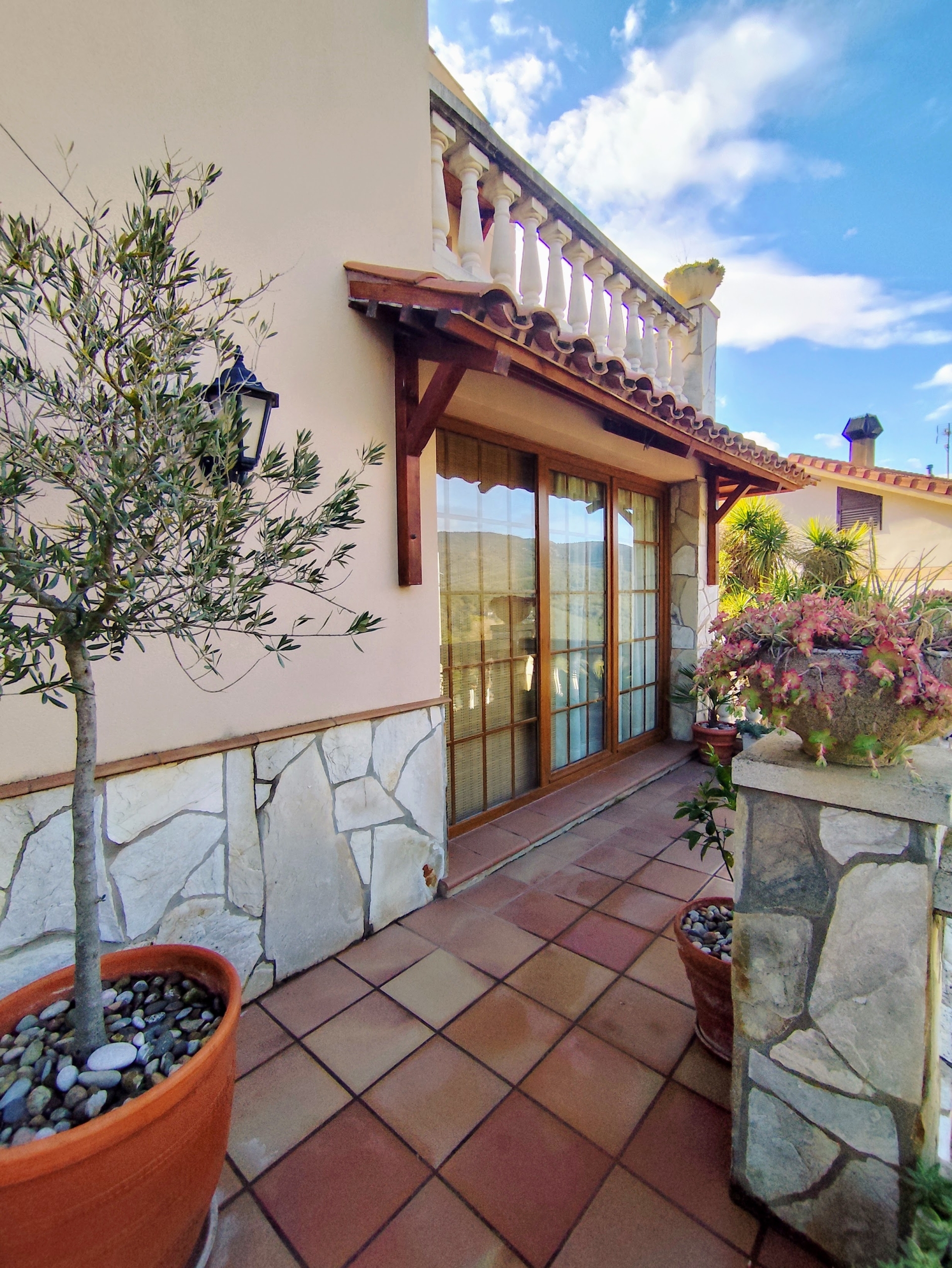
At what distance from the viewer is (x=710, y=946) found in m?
1.77

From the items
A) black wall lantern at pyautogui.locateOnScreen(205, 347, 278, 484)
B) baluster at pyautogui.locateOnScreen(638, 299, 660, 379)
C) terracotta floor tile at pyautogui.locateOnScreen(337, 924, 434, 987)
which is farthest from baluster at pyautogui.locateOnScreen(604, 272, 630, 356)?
terracotta floor tile at pyautogui.locateOnScreen(337, 924, 434, 987)

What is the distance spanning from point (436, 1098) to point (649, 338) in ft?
15.0

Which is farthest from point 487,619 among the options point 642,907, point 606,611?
point 642,907

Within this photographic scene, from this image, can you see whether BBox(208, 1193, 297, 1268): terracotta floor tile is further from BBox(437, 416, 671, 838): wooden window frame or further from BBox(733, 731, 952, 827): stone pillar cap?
BBox(437, 416, 671, 838): wooden window frame

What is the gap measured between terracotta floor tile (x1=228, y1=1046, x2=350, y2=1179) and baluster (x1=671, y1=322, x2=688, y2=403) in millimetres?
4830

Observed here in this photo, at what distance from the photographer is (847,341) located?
17516mm

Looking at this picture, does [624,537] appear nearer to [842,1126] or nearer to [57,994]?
[842,1126]

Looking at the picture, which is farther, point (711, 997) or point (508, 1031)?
point (508, 1031)

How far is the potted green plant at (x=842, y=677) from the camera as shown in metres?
1.03

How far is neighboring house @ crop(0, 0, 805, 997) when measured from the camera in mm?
1596

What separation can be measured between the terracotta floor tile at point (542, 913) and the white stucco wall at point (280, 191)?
113cm

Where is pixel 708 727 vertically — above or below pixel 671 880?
above

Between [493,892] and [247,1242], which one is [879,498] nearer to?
[493,892]

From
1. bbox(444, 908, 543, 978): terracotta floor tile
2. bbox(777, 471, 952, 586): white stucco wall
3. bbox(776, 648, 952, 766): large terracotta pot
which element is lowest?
bbox(444, 908, 543, 978): terracotta floor tile
